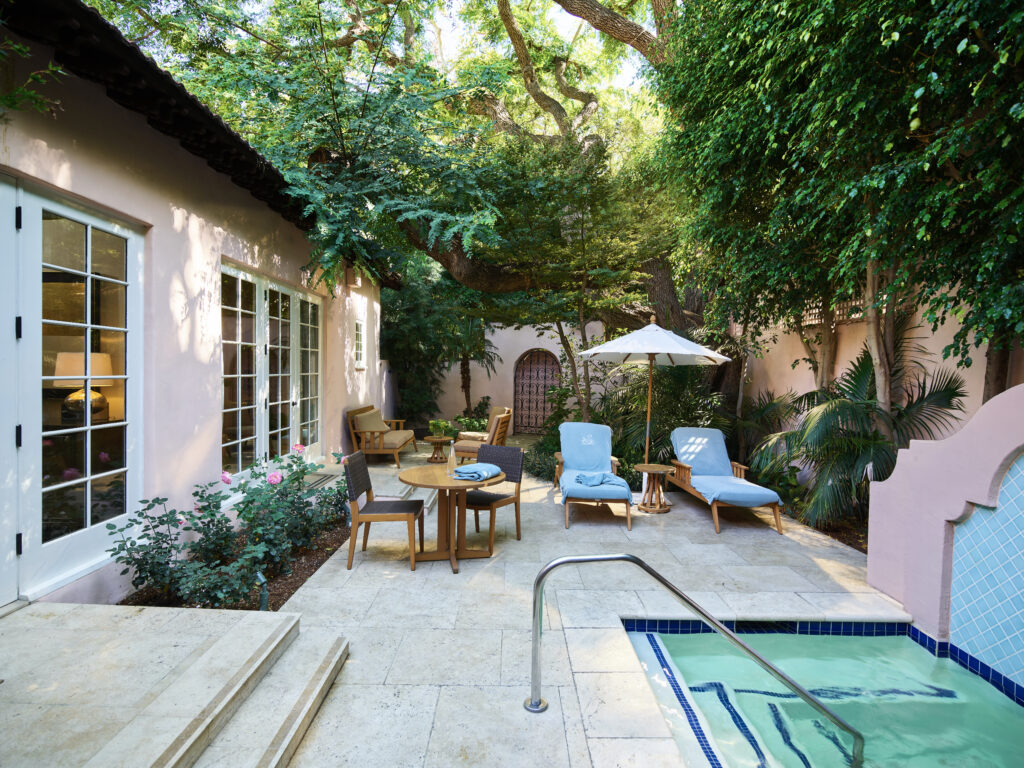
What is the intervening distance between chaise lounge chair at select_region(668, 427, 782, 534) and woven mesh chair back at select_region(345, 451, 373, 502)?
3.58 metres

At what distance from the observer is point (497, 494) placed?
16.2 feet

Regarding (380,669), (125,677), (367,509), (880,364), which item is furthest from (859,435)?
(125,677)

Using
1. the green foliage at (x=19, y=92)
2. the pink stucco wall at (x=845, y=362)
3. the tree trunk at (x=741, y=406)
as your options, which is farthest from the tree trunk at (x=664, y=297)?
the green foliage at (x=19, y=92)

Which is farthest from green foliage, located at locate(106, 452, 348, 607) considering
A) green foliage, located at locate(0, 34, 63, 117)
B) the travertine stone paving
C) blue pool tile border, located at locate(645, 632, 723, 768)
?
blue pool tile border, located at locate(645, 632, 723, 768)

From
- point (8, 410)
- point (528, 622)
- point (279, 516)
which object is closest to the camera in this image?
point (8, 410)

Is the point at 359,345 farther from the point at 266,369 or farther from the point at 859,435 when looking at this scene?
the point at 859,435

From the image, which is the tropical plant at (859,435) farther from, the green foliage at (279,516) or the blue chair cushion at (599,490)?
the green foliage at (279,516)

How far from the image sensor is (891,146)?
3600 millimetres

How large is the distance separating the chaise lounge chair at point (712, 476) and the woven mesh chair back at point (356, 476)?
3.58 metres

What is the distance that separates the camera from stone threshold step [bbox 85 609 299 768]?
73.3 inches

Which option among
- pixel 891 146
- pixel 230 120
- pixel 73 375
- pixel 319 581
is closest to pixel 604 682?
pixel 319 581

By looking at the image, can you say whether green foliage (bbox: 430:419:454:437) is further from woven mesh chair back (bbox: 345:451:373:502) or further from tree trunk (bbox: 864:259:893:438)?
tree trunk (bbox: 864:259:893:438)

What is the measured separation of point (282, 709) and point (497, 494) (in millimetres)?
2797

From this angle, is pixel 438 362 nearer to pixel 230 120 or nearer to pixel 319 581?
pixel 230 120
